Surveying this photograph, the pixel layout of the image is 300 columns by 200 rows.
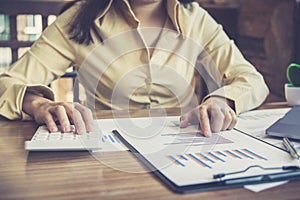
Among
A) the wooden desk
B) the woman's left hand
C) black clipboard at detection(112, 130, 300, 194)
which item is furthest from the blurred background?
black clipboard at detection(112, 130, 300, 194)

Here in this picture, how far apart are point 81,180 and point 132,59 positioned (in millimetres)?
671

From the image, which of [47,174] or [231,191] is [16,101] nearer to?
[47,174]

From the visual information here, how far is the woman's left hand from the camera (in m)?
0.88

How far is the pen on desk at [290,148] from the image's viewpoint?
0.73 meters

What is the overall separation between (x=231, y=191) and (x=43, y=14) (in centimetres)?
148

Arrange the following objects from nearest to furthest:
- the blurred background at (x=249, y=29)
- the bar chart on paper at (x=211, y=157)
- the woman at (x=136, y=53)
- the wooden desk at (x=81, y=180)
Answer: the wooden desk at (x=81, y=180) → the bar chart on paper at (x=211, y=157) → the woman at (x=136, y=53) → the blurred background at (x=249, y=29)

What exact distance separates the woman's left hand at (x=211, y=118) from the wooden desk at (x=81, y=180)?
0.20m

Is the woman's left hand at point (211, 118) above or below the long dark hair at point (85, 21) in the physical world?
below

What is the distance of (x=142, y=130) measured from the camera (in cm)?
91

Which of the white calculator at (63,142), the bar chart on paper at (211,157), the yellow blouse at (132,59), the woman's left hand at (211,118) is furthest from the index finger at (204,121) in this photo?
the yellow blouse at (132,59)

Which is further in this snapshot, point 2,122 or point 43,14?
point 43,14

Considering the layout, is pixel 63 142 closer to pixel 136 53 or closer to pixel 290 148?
pixel 290 148

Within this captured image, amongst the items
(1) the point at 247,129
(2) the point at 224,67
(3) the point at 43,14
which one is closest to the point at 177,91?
(2) the point at 224,67

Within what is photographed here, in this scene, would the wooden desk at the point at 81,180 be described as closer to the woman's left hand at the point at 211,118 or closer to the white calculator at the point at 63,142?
the white calculator at the point at 63,142
